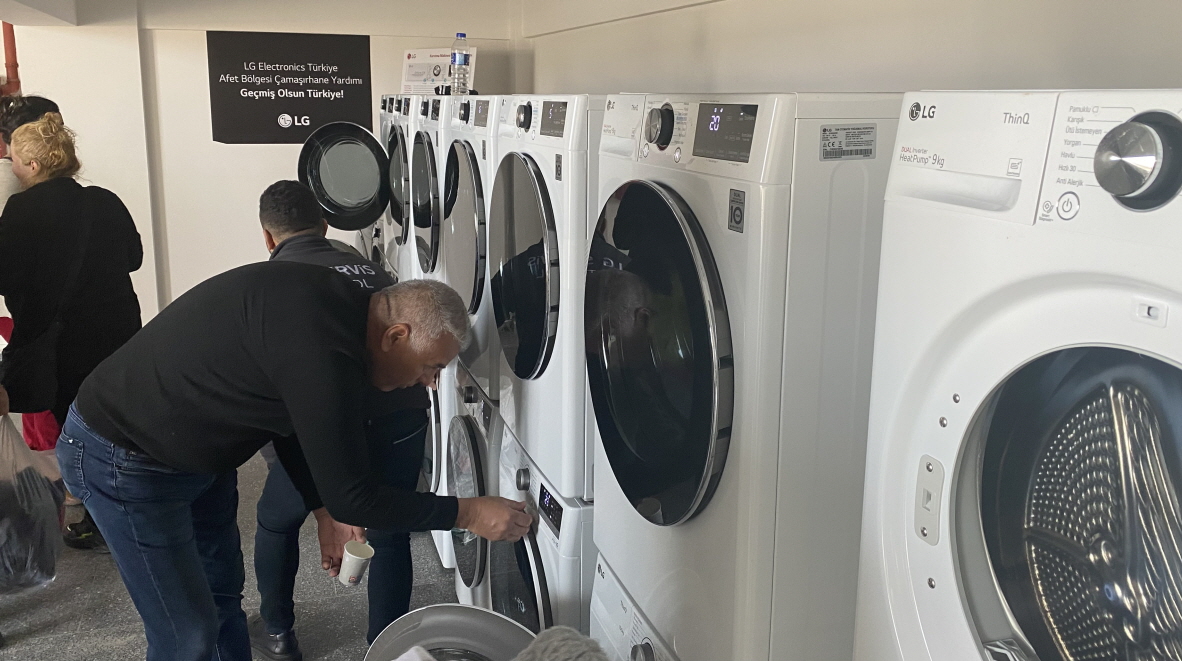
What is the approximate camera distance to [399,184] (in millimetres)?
3535

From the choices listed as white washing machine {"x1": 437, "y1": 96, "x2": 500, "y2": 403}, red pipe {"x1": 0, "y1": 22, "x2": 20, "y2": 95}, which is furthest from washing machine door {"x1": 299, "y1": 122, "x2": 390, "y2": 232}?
white washing machine {"x1": 437, "y1": 96, "x2": 500, "y2": 403}

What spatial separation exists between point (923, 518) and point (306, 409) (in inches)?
40.4

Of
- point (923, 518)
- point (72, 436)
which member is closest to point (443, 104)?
point (72, 436)

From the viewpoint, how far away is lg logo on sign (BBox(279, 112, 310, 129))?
4.47 metres

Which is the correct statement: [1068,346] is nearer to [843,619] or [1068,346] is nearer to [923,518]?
[923,518]

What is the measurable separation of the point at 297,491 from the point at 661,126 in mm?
1535

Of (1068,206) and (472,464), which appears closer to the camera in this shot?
(1068,206)

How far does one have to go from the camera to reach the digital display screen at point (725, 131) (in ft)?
3.81

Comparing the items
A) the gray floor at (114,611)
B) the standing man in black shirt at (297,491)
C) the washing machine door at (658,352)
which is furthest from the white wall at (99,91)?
the washing machine door at (658,352)

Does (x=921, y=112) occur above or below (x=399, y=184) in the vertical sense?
above

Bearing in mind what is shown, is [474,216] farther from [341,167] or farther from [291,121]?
[291,121]

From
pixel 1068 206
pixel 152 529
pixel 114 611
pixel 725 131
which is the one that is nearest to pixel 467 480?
pixel 152 529

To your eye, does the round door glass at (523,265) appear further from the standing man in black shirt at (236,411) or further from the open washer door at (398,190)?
the open washer door at (398,190)

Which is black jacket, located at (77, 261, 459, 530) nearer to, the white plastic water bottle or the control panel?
the control panel
